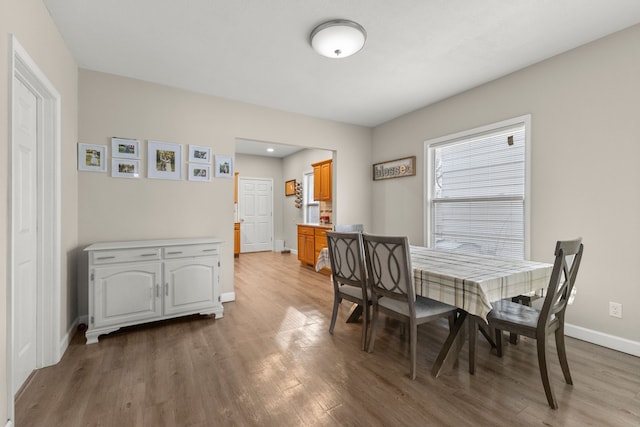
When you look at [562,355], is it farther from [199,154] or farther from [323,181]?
[323,181]

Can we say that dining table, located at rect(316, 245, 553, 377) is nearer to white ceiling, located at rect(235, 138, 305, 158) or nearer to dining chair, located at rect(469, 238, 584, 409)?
dining chair, located at rect(469, 238, 584, 409)

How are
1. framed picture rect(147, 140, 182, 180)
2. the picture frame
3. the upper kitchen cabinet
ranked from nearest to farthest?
framed picture rect(147, 140, 182, 180) → the picture frame → the upper kitchen cabinet

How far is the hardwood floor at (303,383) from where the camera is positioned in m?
1.60

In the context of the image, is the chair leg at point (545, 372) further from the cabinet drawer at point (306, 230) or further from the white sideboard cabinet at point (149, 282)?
the cabinet drawer at point (306, 230)

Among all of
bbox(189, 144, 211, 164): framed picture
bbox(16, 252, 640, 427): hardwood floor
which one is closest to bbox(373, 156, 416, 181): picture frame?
bbox(16, 252, 640, 427): hardwood floor

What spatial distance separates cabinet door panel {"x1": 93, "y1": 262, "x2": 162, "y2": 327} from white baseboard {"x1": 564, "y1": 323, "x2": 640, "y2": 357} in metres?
3.86

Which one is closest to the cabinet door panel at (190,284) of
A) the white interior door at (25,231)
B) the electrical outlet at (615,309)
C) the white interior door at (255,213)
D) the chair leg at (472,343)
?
the white interior door at (25,231)

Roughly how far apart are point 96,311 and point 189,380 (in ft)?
4.03

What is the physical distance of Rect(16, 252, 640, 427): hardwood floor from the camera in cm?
160

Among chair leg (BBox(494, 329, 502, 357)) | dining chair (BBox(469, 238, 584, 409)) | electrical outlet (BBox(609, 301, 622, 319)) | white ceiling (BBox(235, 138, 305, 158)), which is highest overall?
white ceiling (BBox(235, 138, 305, 158))

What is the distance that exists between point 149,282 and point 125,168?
1.27 metres

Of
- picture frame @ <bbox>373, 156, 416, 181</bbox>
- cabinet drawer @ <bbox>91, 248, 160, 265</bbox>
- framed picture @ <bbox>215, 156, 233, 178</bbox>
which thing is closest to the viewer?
cabinet drawer @ <bbox>91, 248, 160, 265</bbox>

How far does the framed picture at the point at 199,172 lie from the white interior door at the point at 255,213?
4065mm

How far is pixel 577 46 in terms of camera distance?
2.55 metres
